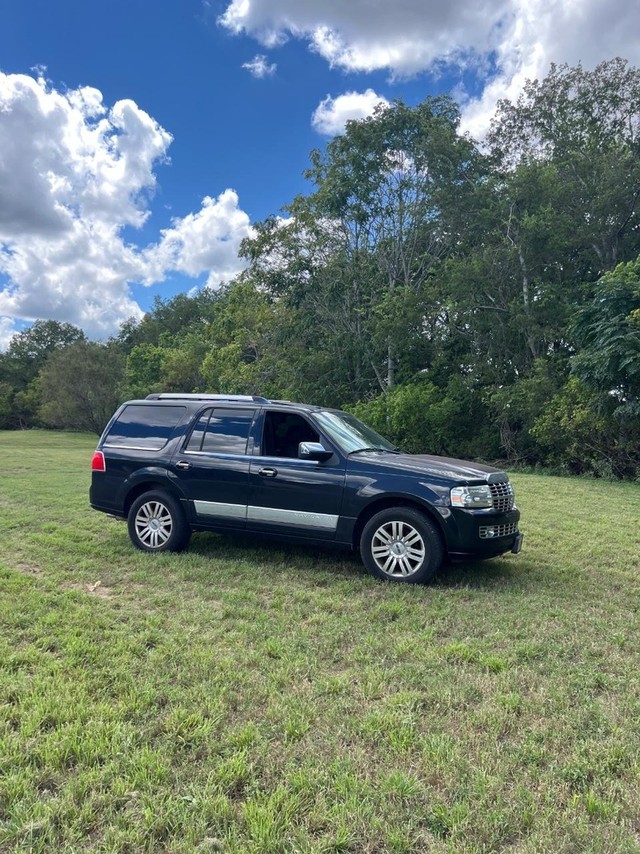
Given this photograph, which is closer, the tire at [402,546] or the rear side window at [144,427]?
the tire at [402,546]

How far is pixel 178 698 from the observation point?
293 cm

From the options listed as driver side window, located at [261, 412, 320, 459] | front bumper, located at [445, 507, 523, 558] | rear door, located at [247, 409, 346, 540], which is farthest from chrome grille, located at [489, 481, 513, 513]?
driver side window, located at [261, 412, 320, 459]

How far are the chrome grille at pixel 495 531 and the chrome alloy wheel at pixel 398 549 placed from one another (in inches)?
21.9

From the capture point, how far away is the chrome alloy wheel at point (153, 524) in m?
6.16

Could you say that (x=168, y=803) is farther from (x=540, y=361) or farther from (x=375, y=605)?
(x=540, y=361)

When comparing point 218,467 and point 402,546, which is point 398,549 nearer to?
point 402,546

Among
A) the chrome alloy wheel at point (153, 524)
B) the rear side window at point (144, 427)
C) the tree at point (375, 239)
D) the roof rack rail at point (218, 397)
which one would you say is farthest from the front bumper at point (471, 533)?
the tree at point (375, 239)

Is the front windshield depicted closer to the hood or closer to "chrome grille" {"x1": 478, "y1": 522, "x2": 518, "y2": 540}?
the hood

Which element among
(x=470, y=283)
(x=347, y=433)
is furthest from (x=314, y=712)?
(x=470, y=283)

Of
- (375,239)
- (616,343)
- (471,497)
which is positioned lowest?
(471,497)

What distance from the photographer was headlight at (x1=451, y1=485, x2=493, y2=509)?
5.05 metres

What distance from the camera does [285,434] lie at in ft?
19.6

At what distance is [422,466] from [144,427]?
3306 mm

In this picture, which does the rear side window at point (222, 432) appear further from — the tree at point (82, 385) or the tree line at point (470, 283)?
the tree at point (82, 385)
